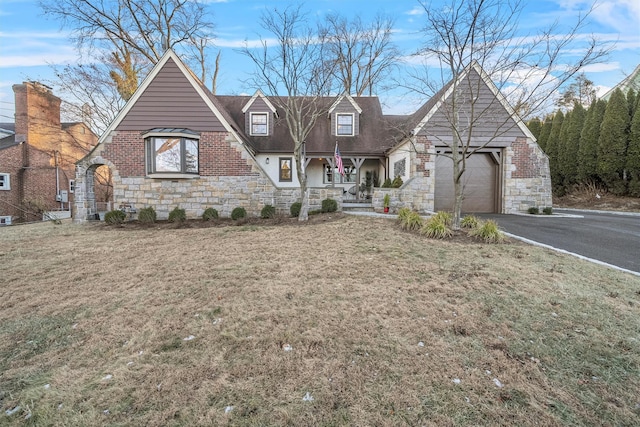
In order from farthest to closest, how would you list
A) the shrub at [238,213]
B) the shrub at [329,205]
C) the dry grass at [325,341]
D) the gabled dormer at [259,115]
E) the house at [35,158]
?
1. the house at [35,158]
2. the gabled dormer at [259,115]
3. the shrub at [329,205]
4. the shrub at [238,213]
5. the dry grass at [325,341]

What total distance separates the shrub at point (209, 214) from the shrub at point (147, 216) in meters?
1.84

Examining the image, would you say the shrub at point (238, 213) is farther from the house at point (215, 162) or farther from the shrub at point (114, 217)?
the shrub at point (114, 217)

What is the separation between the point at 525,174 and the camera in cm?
1317

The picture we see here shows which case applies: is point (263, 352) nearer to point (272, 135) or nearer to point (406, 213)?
point (406, 213)

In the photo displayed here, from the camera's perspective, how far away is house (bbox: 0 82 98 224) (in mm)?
17656

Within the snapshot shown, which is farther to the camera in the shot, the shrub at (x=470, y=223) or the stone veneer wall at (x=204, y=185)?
the stone veneer wall at (x=204, y=185)

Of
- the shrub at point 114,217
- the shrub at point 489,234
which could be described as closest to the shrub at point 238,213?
the shrub at point 114,217

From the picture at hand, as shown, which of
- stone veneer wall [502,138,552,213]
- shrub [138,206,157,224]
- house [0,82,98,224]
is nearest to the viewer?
shrub [138,206,157,224]

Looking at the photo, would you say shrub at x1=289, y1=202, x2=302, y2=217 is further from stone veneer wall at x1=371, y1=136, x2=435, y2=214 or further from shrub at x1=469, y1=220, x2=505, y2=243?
shrub at x1=469, y1=220, x2=505, y2=243

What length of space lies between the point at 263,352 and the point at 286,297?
1.23m

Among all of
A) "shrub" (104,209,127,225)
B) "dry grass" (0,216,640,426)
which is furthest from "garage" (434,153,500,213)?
"shrub" (104,209,127,225)

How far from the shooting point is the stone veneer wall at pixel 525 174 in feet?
43.0

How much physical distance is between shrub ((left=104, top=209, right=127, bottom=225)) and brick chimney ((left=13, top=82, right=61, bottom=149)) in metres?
12.5

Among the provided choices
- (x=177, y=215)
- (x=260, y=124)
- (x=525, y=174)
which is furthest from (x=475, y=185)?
(x=177, y=215)
